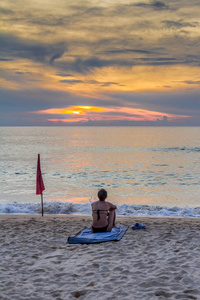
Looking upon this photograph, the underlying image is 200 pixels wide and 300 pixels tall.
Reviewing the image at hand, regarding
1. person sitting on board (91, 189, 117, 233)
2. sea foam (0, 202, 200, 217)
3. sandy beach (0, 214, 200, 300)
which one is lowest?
sea foam (0, 202, 200, 217)

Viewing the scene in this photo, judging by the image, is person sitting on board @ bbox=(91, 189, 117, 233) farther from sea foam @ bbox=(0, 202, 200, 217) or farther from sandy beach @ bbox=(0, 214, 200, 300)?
sea foam @ bbox=(0, 202, 200, 217)

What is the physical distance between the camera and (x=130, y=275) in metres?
5.88

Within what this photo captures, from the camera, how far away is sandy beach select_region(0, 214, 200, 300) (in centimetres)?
523

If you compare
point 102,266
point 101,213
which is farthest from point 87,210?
point 102,266

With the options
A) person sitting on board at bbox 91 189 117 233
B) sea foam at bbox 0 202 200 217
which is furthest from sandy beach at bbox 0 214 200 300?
sea foam at bbox 0 202 200 217

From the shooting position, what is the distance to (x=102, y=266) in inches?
251

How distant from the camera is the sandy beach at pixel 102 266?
5.23 metres

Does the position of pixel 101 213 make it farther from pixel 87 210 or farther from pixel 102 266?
pixel 87 210

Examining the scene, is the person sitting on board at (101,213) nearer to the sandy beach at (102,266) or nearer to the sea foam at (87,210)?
the sandy beach at (102,266)

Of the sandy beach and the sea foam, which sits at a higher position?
the sandy beach

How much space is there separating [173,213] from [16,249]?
905 centimetres

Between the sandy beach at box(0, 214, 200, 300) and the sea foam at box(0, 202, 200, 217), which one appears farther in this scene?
the sea foam at box(0, 202, 200, 217)

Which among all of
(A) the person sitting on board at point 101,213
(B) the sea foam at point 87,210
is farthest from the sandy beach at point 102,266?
(B) the sea foam at point 87,210

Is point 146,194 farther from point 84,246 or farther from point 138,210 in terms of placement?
point 84,246
